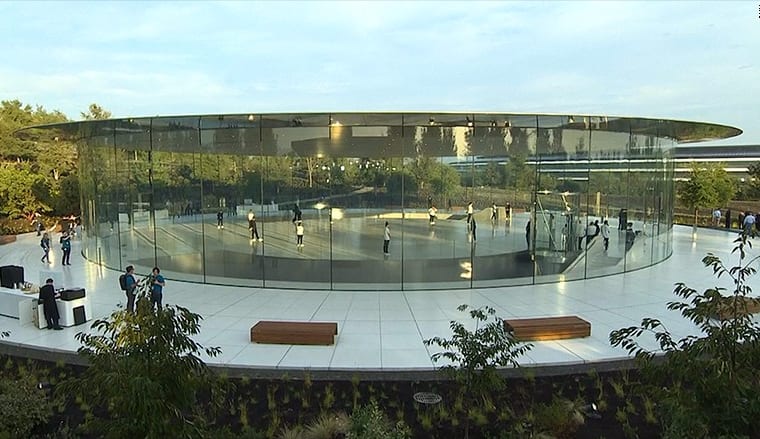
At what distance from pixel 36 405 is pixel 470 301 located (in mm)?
10466

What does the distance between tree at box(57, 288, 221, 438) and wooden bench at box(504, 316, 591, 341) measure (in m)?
7.17

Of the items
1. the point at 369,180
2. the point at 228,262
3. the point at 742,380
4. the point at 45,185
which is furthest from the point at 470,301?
the point at 45,185

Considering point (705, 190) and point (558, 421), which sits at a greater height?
point (705, 190)

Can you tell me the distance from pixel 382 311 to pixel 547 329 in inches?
174

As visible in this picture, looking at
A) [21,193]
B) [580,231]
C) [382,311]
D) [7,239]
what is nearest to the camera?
[382,311]

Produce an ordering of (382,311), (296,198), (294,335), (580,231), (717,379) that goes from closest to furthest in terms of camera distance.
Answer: (717,379) → (294,335) → (382,311) → (296,198) → (580,231)

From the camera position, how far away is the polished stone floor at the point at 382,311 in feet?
31.2

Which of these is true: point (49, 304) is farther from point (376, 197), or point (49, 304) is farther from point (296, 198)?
point (376, 197)

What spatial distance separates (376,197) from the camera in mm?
19250

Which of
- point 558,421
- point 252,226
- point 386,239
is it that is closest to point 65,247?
point 252,226

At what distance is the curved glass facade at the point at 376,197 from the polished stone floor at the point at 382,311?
42.6 inches

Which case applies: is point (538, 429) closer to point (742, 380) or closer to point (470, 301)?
point (742, 380)

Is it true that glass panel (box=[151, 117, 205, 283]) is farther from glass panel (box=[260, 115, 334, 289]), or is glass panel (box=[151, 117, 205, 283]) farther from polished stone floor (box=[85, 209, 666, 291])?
glass panel (box=[260, 115, 334, 289])

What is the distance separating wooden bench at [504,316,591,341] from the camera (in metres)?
10.3
